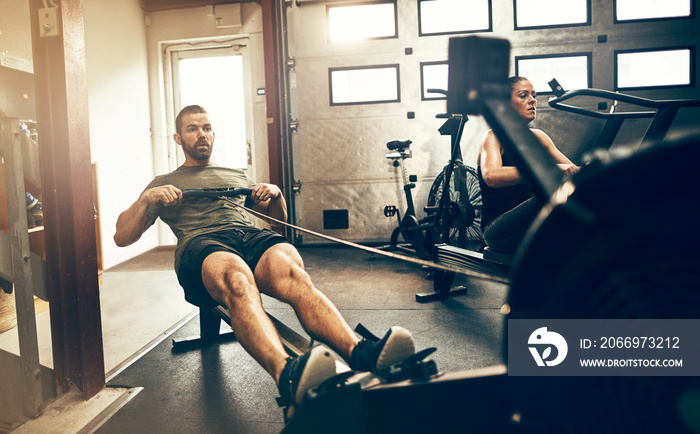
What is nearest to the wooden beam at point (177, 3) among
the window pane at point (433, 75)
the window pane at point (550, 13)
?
the window pane at point (433, 75)

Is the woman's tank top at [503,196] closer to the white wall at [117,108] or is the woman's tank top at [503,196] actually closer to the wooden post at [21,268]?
the wooden post at [21,268]

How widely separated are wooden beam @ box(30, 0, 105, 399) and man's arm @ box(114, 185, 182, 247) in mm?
146

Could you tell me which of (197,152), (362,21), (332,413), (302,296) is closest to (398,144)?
(362,21)

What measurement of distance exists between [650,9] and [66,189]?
18.5 feet

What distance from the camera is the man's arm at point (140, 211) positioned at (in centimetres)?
202

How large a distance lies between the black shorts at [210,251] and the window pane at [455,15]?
4.02m

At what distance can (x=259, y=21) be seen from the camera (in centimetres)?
546

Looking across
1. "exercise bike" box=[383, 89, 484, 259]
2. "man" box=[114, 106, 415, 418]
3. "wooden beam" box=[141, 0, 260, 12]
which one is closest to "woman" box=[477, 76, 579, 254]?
"exercise bike" box=[383, 89, 484, 259]

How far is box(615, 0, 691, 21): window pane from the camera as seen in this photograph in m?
4.98

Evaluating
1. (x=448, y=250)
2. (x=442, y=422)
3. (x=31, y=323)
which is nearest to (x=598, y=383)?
(x=442, y=422)

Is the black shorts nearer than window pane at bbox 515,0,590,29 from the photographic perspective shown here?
Yes

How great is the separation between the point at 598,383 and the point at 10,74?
395 cm

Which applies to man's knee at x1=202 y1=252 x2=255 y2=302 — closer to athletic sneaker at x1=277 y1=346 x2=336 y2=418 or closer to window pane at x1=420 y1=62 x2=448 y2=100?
athletic sneaker at x1=277 y1=346 x2=336 y2=418

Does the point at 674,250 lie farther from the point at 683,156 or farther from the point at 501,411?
the point at 501,411
